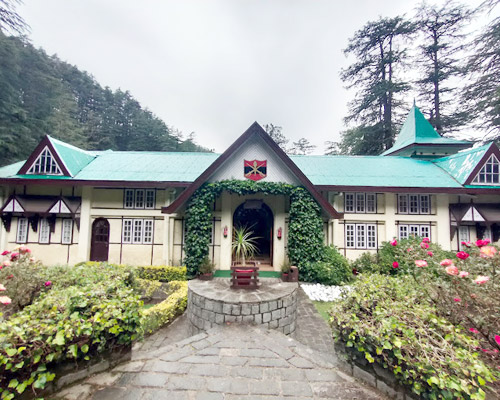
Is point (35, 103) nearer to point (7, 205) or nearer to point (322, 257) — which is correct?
point (7, 205)

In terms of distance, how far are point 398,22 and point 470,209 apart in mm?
20882

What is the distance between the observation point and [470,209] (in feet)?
33.6

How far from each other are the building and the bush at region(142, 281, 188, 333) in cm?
301

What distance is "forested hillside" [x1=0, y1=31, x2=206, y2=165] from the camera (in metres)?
14.8

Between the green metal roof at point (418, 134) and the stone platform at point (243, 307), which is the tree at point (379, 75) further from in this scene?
the stone platform at point (243, 307)

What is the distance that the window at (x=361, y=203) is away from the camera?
10.8 meters

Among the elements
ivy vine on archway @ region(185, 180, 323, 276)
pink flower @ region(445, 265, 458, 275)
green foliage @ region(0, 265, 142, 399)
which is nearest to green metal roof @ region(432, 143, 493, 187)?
ivy vine on archway @ region(185, 180, 323, 276)

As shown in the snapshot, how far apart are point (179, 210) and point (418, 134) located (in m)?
15.6

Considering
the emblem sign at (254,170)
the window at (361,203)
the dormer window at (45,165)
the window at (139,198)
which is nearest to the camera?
the emblem sign at (254,170)

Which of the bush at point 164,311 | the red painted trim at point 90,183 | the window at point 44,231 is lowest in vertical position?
the bush at point 164,311

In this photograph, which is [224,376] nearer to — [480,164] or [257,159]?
[257,159]

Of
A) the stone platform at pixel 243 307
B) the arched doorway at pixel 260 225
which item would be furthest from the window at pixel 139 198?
the stone platform at pixel 243 307

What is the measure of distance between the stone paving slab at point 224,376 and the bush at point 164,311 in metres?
1.90

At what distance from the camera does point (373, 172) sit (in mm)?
11375
